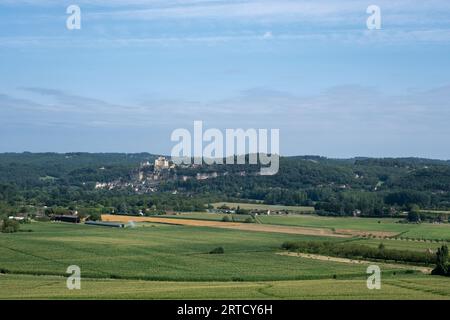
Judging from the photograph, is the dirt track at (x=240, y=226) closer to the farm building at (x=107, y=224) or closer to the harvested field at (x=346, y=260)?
the farm building at (x=107, y=224)

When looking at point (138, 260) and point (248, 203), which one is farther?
point (248, 203)

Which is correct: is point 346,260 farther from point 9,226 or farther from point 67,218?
point 67,218

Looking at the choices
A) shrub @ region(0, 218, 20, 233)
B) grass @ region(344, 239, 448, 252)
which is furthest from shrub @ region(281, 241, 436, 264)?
shrub @ region(0, 218, 20, 233)

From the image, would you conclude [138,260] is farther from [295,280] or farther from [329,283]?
[329,283]

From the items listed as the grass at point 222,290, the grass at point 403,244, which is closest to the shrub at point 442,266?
the grass at point 222,290
